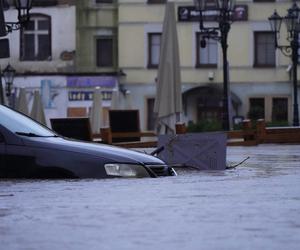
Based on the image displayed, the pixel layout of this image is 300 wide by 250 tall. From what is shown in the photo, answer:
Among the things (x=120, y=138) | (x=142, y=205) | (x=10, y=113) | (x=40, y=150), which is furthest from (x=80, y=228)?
(x=120, y=138)

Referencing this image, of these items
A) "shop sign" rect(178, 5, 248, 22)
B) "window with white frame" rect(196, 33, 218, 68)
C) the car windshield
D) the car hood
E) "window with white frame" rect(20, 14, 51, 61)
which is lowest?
the car hood

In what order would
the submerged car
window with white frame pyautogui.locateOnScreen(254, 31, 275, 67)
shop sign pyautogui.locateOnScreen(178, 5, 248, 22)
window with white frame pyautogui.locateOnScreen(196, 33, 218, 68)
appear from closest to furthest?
the submerged car
shop sign pyautogui.locateOnScreen(178, 5, 248, 22)
window with white frame pyautogui.locateOnScreen(254, 31, 275, 67)
window with white frame pyautogui.locateOnScreen(196, 33, 218, 68)

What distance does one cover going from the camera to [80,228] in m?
6.25

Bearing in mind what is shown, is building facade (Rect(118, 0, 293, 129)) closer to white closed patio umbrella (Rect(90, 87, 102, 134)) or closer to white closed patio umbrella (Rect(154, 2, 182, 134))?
white closed patio umbrella (Rect(90, 87, 102, 134))

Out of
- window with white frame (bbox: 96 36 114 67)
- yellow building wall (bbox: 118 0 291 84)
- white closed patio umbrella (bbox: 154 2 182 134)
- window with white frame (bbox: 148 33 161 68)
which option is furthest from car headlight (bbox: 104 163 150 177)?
window with white frame (bbox: 96 36 114 67)

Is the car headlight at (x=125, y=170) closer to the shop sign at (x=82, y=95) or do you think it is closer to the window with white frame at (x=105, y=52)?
the shop sign at (x=82, y=95)

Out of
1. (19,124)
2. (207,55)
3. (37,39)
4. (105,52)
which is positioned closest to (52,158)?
(19,124)

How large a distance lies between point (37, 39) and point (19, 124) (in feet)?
121

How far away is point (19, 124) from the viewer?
31.6 feet

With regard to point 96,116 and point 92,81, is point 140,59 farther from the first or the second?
point 96,116

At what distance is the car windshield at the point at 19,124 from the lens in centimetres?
945

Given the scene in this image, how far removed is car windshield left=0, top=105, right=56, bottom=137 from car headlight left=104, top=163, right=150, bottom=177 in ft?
3.05

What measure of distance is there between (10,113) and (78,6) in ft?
118

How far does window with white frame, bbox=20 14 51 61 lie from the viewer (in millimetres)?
45688
